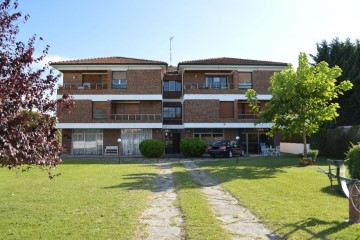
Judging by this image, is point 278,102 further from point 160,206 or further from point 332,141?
point 160,206

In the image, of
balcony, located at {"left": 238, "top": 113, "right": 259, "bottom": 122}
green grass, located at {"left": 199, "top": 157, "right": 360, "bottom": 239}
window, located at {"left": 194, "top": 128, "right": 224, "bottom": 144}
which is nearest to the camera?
green grass, located at {"left": 199, "top": 157, "right": 360, "bottom": 239}

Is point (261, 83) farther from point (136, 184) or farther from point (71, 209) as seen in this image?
point (71, 209)

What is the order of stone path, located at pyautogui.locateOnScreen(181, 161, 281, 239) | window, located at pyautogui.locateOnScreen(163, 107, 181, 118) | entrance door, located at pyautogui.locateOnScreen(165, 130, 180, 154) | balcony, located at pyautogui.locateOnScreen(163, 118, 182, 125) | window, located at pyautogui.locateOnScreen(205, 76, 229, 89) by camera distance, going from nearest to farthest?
stone path, located at pyautogui.locateOnScreen(181, 161, 281, 239) < window, located at pyautogui.locateOnScreen(205, 76, 229, 89) < entrance door, located at pyautogui.locateOnScreen(165, 130, 180, 154) < balcony, located at pyautogui.locateOnScreen(163, 118, 182, 125) < window, located at pyautogui.locateOnScreen(163, 107, 181, 118)

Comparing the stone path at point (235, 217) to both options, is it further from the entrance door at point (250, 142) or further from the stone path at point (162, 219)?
the entrance door at point (250, 142)

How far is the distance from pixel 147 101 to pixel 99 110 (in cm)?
472

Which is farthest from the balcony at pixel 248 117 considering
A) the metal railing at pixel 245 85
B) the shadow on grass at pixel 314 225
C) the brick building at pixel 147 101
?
the shadow on grass at pixel 314 225

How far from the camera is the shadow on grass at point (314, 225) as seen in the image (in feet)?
21.2

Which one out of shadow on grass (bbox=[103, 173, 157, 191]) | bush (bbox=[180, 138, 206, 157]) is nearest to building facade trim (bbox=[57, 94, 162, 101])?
bush (bbox=[180, 138, 206, 157])

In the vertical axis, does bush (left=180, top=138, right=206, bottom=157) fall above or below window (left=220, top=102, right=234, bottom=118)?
below

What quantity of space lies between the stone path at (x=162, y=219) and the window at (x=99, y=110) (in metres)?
25.7

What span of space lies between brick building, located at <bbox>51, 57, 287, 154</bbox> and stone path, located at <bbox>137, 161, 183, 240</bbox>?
24.7 m

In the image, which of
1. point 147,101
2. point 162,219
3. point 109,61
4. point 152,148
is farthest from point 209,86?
point 162,219

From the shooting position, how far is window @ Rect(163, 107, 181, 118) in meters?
39.7

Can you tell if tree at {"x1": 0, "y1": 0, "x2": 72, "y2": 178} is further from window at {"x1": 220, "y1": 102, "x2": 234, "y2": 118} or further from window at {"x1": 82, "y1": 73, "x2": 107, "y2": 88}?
window at {"x1": 82, "y1": 73, "x2": 107, "y2": 88}
